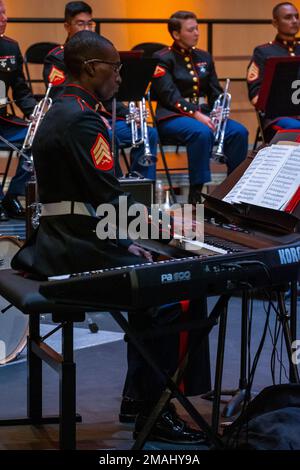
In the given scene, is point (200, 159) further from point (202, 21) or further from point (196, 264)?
point (196, 264)

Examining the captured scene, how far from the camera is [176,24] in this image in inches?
291

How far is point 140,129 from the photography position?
22.1 ft

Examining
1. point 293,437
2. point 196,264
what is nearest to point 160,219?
point 196,264

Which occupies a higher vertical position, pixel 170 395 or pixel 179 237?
pixel 179 237

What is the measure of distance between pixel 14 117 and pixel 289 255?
12.8ft

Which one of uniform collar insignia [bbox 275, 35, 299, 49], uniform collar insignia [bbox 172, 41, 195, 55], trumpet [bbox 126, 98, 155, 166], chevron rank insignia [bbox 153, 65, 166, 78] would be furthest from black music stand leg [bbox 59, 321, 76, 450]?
uniform collar insignia [bbox 275, 35, 299, 49]

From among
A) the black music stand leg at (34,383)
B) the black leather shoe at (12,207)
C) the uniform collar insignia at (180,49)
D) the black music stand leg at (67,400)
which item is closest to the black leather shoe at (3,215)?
the black leather shoe at (12,207)

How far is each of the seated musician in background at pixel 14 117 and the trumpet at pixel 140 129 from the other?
717 millimetres

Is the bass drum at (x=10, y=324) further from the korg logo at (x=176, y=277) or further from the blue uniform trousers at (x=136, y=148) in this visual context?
the blue uniform trousers at (x=136, y=148)

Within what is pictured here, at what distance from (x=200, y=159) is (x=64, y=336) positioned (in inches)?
151

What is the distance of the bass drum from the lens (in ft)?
14.5

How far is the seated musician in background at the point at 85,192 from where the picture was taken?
3.33 meters

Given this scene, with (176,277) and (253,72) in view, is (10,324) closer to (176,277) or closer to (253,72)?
(176,277)

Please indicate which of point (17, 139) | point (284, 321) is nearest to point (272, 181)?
point (284, 321)
